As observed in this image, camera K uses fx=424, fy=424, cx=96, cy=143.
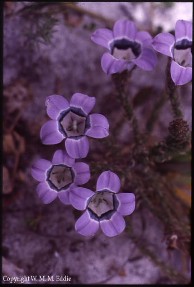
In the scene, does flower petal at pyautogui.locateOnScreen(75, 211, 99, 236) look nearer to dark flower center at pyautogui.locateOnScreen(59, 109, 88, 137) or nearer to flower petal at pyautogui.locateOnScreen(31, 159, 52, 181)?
flower petal at pyautogui.locateOnScreen(31, 159, 52, 181)

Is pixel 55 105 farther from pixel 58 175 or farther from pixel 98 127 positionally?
pixel 58 175

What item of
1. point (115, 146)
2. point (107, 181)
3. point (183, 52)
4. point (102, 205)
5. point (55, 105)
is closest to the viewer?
point (107, 181)

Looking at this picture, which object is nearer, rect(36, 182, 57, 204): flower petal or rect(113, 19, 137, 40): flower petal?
rect(36, 182, 57, 204): flower petal

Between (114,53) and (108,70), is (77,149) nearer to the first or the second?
(108,70)

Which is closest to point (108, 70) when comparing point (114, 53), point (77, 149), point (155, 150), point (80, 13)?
point (114, 53)

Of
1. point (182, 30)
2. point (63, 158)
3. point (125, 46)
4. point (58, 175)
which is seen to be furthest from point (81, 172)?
point (182, 30)

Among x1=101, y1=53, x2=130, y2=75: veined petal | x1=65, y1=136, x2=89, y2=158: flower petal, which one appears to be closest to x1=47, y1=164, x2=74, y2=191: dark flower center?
x1=65, y1=136, x2=89, y2=158: flower petal

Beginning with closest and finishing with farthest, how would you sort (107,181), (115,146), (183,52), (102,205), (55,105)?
1. (107,181)
2. (55,105)
3. (102,205)
4. (183,52)
5. (115,146)
